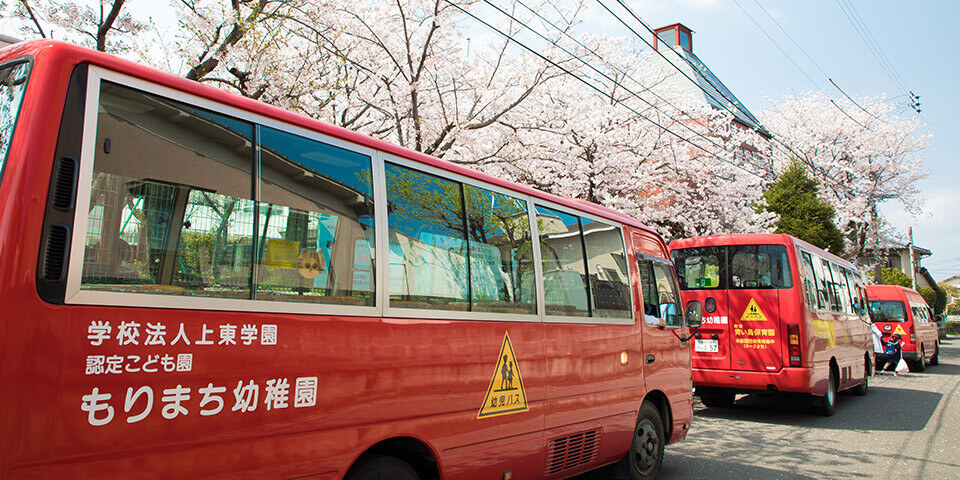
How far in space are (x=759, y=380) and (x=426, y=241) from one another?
7427 mm

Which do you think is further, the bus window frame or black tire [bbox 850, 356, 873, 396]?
black tire [bbox 850, 356, 873, 396]

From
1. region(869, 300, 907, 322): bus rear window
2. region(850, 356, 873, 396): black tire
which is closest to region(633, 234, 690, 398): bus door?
region(850, 356, 873, 396): black tire

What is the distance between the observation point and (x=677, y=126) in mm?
19641

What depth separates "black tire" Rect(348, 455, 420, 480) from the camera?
10.4 feet

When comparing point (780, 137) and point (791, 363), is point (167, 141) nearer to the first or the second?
point (791, 363)

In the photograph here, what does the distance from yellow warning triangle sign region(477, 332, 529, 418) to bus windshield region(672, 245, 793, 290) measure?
6779mm

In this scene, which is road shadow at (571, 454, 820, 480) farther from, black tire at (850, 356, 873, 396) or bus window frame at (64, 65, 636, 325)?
black tire at (850, 356, 873, 396)

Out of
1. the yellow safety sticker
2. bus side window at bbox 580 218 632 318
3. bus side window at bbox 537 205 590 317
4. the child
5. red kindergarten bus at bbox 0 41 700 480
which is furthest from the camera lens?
the child

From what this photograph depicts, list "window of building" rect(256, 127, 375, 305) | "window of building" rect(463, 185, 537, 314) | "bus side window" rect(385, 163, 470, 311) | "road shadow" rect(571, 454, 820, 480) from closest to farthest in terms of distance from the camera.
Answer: "window of building" rect(256, 127, 375, 305) < "bus side window" rect(385, 163, 470, 311) < "window of building" rect(463, 185, 537, 314) < "road shadow" rect(571, 454, 820, 480)

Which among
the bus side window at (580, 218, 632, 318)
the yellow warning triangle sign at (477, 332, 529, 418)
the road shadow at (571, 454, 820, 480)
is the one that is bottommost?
the road shadow at (571, 454, 820, 480)

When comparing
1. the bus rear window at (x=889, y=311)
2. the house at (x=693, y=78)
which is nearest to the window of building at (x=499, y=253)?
the bus rear window at (x=889, y=311)

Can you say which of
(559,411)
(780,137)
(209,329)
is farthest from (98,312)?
(780,137)

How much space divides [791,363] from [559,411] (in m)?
6.13

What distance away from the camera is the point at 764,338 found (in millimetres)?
9555
